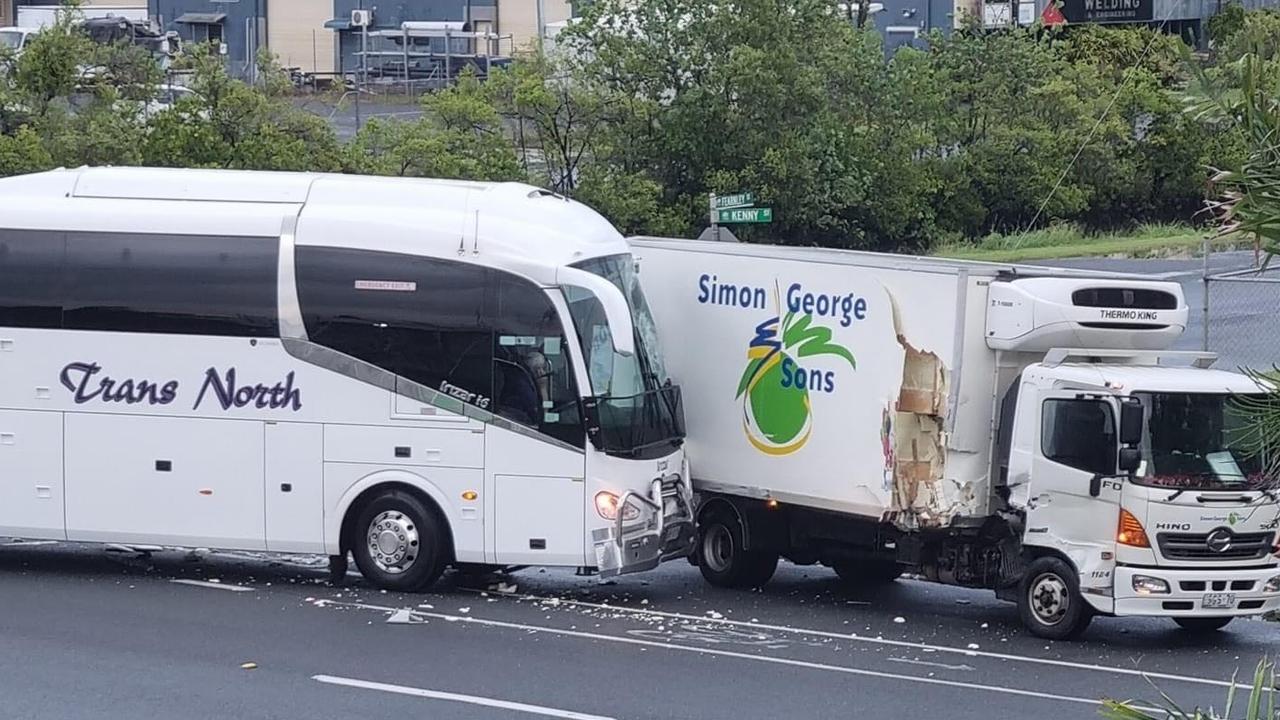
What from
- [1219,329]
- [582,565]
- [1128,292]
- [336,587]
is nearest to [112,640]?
[336,587]

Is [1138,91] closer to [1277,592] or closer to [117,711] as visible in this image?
[1277,592]

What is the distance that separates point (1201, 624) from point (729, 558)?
12.9 ft

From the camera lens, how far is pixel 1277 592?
13.1m

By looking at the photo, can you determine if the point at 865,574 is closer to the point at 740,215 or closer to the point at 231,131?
the point at 740,215

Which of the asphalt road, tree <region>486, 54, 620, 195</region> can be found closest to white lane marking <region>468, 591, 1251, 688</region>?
the asphalt road

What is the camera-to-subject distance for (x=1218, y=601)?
508 inches

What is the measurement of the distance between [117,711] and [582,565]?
4557 mm

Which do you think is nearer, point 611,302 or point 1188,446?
point 1188,446

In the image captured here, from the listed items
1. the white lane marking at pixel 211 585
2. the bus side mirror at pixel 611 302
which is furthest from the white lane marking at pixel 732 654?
the bus side mirror at pixel 611 302

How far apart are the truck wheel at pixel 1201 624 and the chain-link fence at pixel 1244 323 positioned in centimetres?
758

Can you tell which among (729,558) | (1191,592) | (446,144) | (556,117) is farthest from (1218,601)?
(556,117)

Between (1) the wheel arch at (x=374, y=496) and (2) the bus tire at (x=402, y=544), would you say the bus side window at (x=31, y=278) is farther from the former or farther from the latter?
(2) the bus tire at (x=402, y=544)

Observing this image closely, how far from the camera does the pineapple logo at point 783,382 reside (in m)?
14.4

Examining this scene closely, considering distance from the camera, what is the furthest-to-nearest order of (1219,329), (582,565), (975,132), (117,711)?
1. (975,132)
2. (1219,329)
3. (582,565)
4. (117,711)
